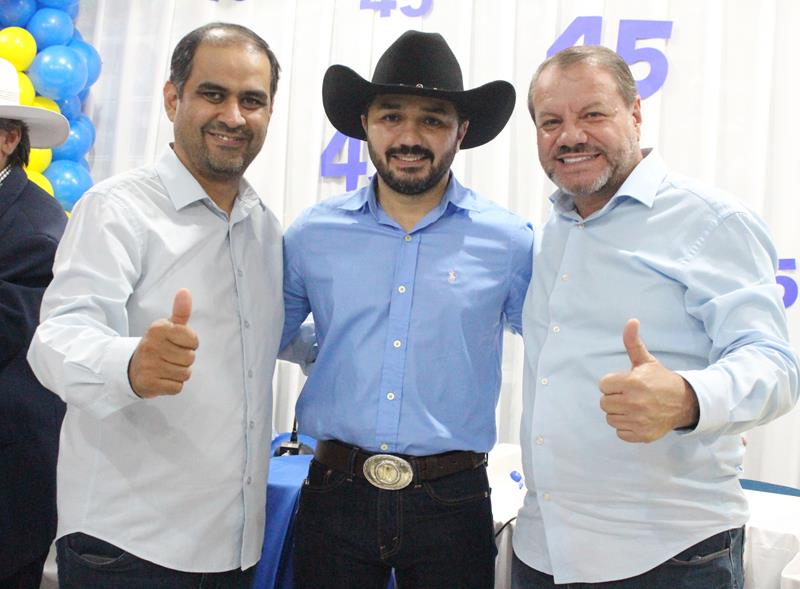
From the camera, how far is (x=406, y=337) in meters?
1.72

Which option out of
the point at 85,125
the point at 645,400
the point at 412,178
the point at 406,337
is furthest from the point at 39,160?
Answer: the point at 645,400

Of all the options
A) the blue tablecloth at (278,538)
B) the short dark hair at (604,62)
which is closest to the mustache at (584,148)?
the short dark hair at (604,62)

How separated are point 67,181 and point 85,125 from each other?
18.3 inches

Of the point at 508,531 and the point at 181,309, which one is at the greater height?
the point at 181,309

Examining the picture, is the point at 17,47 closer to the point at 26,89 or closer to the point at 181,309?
the point at 26,89

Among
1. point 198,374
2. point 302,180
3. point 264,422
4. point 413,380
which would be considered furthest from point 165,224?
point 302,180

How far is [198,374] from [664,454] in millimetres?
882

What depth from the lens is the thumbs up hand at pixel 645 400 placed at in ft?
3.94

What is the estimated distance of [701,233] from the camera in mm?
1480

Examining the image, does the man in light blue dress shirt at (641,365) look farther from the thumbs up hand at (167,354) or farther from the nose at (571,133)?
the thumbs up hand at (167,354)

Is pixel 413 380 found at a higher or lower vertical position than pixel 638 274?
lower

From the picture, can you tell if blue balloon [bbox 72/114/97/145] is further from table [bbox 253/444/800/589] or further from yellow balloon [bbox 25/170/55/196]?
table [bbox 253/444/800/589]

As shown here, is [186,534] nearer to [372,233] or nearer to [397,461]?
[397,461]

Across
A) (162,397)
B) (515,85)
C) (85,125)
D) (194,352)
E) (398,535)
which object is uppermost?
(515,85)
